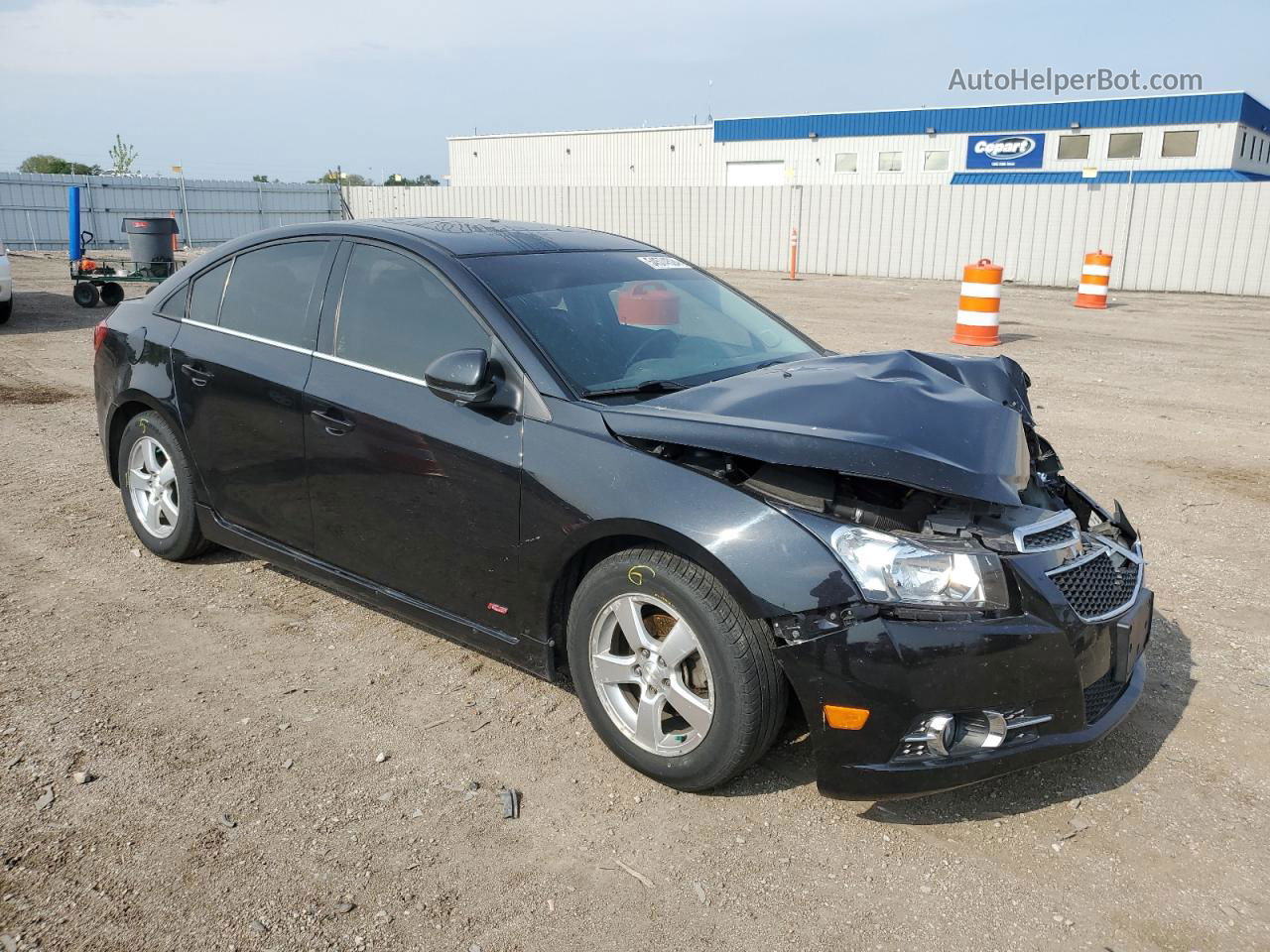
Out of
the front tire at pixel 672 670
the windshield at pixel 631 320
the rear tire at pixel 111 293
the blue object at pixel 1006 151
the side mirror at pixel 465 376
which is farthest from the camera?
the blue object at pixel 1006 151

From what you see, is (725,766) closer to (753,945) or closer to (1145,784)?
(753,945)

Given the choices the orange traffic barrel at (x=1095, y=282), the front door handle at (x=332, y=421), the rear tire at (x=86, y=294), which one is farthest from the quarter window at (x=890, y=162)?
the front door handle at (x=332, y=421)

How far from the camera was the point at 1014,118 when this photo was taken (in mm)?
37781

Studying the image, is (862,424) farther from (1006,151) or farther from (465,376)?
(1006,151)

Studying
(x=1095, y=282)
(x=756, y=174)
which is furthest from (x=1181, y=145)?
(x=1095, y=282)

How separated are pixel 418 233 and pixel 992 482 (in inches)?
95.0

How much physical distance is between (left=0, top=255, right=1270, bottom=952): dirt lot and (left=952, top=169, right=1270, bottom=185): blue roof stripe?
32.5 m

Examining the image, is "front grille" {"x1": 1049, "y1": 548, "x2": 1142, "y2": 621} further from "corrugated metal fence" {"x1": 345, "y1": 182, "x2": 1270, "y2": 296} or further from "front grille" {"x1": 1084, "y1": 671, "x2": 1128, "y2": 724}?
"corrugated metal fence" {"x1": 345, "y1": 182, "x2": 1270, "y2": 296}

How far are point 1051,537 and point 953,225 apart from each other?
24.1 m

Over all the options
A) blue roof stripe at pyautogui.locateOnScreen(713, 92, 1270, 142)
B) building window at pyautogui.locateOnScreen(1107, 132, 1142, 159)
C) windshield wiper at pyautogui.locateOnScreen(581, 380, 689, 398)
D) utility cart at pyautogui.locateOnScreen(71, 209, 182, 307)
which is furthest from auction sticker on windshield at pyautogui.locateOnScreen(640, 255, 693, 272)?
building window at pyautogui.locateOnScreen(1107, 132, 1142, 159)

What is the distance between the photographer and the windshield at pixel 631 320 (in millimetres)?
3627

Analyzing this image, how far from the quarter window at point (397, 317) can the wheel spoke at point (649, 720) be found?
135cm

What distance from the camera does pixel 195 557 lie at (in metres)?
5.05

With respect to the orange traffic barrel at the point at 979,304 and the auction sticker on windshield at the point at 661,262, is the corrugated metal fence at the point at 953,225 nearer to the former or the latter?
the orange traffic barrel at the point at 979,304
